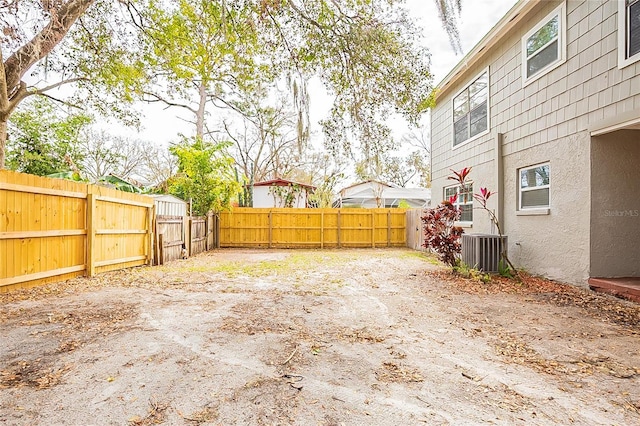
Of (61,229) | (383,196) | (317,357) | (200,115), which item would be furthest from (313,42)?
(383,196)

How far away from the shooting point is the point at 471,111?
862 centimetres

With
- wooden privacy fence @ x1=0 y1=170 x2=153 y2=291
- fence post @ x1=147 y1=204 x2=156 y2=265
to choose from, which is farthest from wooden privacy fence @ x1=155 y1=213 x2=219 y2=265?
wooden privacy fence @ x1=0 y1=170 x2=153 y2=291

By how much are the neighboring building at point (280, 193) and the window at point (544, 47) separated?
11503 millimetres

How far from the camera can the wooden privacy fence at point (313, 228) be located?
13.2 meters

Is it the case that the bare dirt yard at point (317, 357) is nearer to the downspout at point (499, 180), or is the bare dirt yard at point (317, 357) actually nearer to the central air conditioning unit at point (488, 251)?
the central air conditioning unit at point (488, 251)

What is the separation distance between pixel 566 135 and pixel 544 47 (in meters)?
1.77

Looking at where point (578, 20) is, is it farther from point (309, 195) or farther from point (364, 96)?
point (309, 195)

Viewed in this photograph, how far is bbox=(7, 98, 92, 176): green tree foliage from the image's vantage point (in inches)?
447

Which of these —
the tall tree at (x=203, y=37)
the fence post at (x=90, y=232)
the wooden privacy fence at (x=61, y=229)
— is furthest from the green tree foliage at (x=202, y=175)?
the fence post at (x=90, y=232)

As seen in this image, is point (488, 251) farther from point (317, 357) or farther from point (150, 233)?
point (150, 233)

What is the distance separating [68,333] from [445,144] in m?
9.77

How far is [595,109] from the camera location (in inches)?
195

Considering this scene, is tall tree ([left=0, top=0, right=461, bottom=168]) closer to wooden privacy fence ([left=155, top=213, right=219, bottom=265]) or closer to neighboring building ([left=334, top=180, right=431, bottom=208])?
wooden privacy fence ([left=155, top=213, right=219, bottom=265])

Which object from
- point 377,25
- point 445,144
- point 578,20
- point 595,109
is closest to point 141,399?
point 377,25
